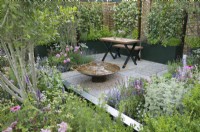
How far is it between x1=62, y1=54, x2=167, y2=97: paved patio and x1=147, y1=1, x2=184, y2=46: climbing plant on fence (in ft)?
2.51

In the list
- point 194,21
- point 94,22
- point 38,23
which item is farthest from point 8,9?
point 94,22

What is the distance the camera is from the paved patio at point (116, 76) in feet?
11.5

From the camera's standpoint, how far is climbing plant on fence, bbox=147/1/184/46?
5.16m

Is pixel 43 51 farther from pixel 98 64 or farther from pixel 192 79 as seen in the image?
pixel 192 79

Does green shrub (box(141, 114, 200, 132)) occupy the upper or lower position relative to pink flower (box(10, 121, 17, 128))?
upper

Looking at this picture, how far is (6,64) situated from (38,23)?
3.14m

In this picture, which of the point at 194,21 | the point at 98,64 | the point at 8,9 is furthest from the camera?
the point at 194,21

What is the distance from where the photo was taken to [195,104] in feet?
5.31

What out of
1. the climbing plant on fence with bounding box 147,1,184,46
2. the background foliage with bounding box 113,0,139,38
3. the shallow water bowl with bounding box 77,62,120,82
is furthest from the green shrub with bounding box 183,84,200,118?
the background foliage with bounding box 113,0,139,38

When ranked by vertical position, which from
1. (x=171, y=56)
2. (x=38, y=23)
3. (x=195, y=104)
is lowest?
(x=171, y=56)

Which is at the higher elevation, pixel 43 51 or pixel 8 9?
pixel 8 9

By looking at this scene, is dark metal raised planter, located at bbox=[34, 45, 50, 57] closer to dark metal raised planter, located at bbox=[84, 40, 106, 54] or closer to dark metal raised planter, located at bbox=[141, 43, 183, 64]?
dark metal raised planter, located at bbox=[84, 40, 106, 54]

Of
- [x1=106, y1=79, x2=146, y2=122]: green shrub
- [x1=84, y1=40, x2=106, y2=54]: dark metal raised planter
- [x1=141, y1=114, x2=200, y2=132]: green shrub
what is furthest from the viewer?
[x1=84, y1=40, x2=106, y2=54]: dark metal raised planter

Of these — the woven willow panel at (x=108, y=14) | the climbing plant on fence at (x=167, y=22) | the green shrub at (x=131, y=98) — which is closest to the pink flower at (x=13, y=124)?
the green shrub at (x=131, y=98)
